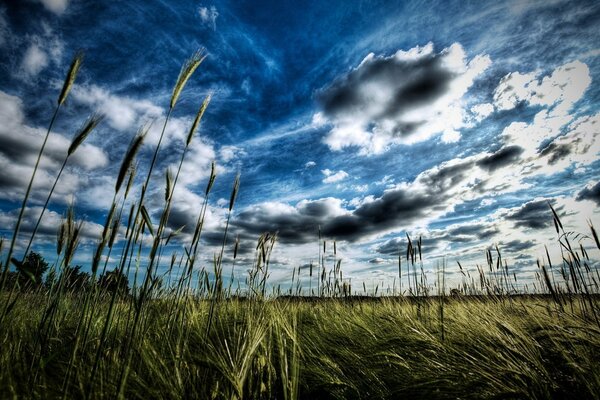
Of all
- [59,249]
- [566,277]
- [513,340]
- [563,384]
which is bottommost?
[563,384]

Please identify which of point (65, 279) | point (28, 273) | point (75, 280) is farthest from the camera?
point (75, 280)

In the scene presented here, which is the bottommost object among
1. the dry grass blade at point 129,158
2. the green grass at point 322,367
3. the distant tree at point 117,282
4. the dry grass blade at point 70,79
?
the green grass at point 322,367

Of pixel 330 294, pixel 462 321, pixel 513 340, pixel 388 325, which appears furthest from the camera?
pixel 330 294

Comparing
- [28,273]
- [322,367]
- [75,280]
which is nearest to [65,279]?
[28,273]

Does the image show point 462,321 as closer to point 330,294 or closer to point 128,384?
point 128,384

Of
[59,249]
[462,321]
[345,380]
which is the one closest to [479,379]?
[345,380]

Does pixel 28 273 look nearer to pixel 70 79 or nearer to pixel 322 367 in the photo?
pixel 70 79

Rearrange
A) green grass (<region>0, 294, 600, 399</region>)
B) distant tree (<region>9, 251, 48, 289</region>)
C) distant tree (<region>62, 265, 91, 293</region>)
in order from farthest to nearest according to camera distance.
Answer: distant tree (<region>62, 265, 91, 293</region>) < green grass (<region>0, 294, 600, 399</region>) < distant tree (<region>9, 251, 48, 289</region>)

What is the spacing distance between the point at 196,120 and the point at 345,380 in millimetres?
2482

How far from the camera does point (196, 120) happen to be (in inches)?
80.9

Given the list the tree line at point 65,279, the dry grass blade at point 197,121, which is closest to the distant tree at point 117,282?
the tree line at point 65,279

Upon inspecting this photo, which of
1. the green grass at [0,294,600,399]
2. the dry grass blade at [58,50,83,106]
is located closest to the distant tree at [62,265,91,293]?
the green grass at [0,294,600,399]

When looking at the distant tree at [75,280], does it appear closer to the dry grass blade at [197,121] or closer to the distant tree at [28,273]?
the distant tree at [28,273]

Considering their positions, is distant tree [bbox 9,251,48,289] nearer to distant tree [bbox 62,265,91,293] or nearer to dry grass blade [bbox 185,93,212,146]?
distant tree [bbox 62,265,91,293]
